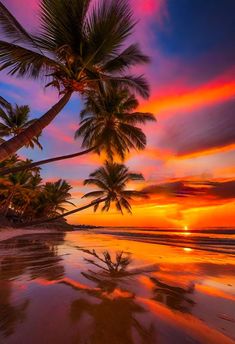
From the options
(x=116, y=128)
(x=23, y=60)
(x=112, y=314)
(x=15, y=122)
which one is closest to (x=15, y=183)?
(x=15, y=122)

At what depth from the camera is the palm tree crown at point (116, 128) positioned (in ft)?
58.6

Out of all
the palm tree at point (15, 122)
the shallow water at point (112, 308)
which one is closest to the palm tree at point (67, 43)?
the shallow water at point (112, 308)

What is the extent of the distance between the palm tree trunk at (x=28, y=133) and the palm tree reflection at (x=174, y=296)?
4.96 metres

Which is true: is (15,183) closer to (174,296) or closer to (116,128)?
(116,128)

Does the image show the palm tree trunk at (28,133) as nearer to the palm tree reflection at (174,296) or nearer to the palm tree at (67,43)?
the palm tree at (67,43)

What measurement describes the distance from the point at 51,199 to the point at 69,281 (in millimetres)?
42098

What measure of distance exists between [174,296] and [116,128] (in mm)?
15971

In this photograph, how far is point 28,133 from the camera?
7.70 meters

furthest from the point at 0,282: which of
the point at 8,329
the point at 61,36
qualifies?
the point at 61,36

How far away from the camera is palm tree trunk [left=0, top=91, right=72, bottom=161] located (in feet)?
22.9

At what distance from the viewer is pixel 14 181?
1158 inches

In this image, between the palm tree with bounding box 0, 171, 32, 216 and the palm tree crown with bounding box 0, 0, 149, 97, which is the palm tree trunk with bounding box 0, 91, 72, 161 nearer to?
the palm tree crown with bounding box 0, 0, 149, 97

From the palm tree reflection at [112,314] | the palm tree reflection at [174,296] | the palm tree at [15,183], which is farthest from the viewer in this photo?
the palm tree at [15,183]

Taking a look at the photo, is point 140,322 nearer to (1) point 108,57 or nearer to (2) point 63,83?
(2) point 63,83
